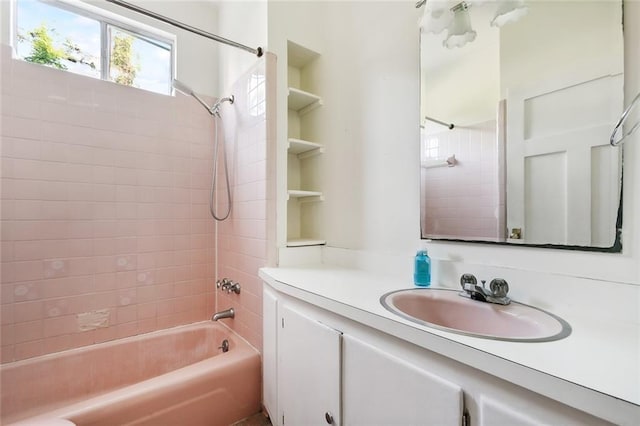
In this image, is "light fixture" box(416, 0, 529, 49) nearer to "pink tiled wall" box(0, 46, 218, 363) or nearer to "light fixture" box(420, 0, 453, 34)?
"light fixture" box(420, 0, 453, 34)

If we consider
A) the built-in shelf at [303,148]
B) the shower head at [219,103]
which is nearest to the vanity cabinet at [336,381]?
the built-in shelf at [303,148]

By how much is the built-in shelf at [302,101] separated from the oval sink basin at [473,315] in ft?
4.62

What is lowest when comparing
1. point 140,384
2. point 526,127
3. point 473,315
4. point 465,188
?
point 140,384

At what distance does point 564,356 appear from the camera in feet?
2.03

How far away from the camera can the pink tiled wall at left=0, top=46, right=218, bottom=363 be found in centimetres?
166

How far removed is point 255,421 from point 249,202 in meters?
1.32

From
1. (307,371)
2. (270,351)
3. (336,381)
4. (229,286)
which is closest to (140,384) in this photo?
(270,351)

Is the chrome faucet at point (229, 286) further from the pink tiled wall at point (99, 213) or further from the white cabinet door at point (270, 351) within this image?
the white cabinet door at point (270, 351)

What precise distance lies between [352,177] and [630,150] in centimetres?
118

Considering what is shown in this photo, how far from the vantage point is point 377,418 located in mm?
888

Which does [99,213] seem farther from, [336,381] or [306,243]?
[336,381]

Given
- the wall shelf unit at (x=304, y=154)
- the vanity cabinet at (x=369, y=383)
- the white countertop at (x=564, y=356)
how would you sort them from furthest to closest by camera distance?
the wall shelf unit at (x=304, y=154), the vanity cabinet at (x=369, y=383), the white countertop at (x=564, y=356)

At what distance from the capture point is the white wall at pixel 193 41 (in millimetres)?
2148

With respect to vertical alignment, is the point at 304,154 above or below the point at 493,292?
above
